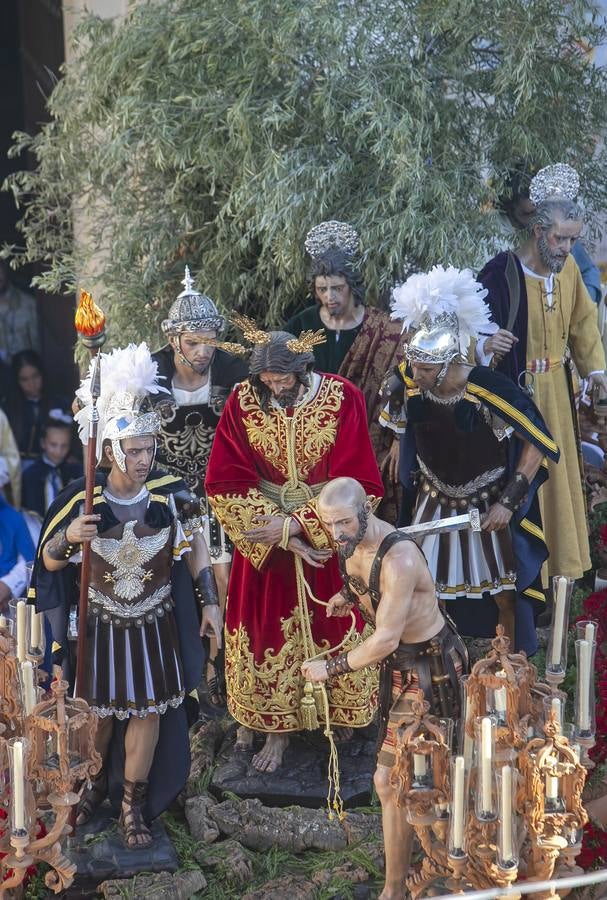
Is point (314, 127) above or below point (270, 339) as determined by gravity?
above

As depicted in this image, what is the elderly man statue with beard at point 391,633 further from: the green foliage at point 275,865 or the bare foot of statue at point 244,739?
the bare foot of statue at point 244,739

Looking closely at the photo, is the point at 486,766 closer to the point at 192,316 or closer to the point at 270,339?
the point at 270,339

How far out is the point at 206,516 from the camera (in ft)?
21.6

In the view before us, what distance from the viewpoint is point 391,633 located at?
15.1 ft

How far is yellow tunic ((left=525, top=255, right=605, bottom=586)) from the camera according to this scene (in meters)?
6.64

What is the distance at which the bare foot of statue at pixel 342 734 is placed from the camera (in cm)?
609

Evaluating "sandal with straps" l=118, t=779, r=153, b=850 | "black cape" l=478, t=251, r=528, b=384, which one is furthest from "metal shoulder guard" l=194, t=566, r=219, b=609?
"black cape" l=478, t=251, r=528, b=384

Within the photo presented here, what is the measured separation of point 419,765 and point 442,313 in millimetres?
2069

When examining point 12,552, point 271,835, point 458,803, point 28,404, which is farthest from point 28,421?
point 458,803

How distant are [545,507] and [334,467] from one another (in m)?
1.47

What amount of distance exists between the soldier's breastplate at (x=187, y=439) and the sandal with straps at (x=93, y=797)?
151 centimetres

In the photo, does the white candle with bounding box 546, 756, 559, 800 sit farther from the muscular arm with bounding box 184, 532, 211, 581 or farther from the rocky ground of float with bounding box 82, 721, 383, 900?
the muscular arm with bounding box 184, 532, 211, 581

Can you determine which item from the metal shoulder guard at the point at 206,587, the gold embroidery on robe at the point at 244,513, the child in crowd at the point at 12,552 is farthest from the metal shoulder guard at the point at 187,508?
the child in crowd at the point at 12,552

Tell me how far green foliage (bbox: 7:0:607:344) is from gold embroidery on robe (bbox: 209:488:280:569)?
83.2 inches
